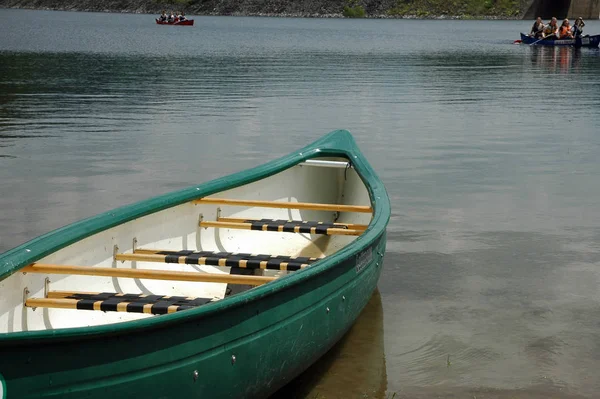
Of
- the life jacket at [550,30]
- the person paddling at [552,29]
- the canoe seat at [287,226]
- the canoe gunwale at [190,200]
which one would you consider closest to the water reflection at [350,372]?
the canoe gunwale at [190,200]

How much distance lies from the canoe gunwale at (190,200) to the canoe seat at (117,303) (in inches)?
13.3

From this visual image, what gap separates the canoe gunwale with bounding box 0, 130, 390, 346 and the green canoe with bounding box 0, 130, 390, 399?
0.01 metres

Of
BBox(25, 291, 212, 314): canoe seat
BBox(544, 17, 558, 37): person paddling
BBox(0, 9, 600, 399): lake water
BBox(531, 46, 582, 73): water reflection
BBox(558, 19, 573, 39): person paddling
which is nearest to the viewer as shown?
BBox(25, 291, 212, 314): canoe seat

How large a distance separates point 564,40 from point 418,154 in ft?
155

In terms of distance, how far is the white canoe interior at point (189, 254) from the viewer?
6.89 meters

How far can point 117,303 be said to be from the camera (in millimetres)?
6730

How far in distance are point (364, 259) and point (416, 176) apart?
8.46 meters

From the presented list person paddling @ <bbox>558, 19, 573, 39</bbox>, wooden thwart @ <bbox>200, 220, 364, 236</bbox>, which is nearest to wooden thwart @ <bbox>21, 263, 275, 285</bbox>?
wooden thwart @ <bbox>200, 220, 364, 236</bbox>

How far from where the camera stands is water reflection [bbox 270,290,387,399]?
7.62m

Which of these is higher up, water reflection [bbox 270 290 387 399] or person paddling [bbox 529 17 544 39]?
person paddling [bbox 529 17 544 39]

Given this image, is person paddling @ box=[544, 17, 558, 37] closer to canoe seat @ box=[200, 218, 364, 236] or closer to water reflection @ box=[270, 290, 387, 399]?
canoe seat @ box=[200, 218, 364, 236]

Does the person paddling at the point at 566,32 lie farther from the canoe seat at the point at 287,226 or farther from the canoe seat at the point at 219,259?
the canoe seat at the point at 219,259

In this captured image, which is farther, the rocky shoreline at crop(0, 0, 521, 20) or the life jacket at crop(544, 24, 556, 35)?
the rocky shoreline at crop(0, 0, 521, 20)

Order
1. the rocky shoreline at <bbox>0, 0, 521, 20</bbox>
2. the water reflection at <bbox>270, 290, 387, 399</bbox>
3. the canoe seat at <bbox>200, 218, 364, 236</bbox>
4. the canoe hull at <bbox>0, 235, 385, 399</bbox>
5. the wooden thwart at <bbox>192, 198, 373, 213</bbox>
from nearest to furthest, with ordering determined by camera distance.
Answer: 1. the canoe hull at <bbox>0, 235, 385, 399</bbox>
2. the water reflection at <bbox>270, 290, 387, 399</bbox>
3. the canoe seat at <bbox>200, 218, 364, 236</bbox>
4. the wooden thwart at <bbox>192, 198, 373, 213</bbox>
5. the rocky shoreline at <bbox>0, 0, 521, 20</bbox>
